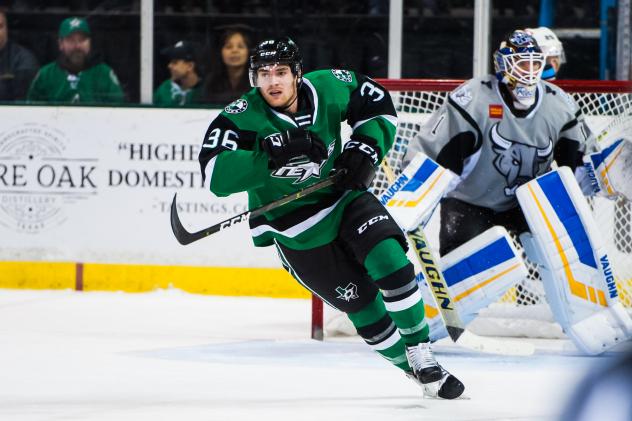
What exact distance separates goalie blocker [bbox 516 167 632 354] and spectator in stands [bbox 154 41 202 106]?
1.90m

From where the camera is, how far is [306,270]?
3564 mm

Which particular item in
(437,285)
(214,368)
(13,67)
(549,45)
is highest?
(549,45)

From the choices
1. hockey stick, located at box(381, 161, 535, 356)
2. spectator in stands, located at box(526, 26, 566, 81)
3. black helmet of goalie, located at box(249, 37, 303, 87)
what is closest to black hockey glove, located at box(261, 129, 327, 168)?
black helmet of goalie, located at box(249, 37, 303, 87)

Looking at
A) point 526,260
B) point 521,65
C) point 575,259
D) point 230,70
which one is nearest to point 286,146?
point 521,65

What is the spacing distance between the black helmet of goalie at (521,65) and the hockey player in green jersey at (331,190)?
82 centimetres

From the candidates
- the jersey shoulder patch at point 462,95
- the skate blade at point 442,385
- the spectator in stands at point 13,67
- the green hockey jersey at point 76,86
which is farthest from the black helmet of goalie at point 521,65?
the spectator in stands at point 13,67

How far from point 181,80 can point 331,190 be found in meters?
2.35

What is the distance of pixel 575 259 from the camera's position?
4.33 metres

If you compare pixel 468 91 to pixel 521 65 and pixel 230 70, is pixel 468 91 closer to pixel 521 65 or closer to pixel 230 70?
pixel 521 65

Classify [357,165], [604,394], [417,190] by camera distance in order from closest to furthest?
[604,394] → [357,165] → [417,190]

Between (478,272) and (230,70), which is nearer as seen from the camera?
(478,272)

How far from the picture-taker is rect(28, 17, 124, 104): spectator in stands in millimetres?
5793

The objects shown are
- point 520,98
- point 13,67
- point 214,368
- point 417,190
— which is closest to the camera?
point 214,368

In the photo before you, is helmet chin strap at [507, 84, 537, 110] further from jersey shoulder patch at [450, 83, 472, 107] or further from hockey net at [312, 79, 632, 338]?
hockey net at [312, 79, 632, 338]
